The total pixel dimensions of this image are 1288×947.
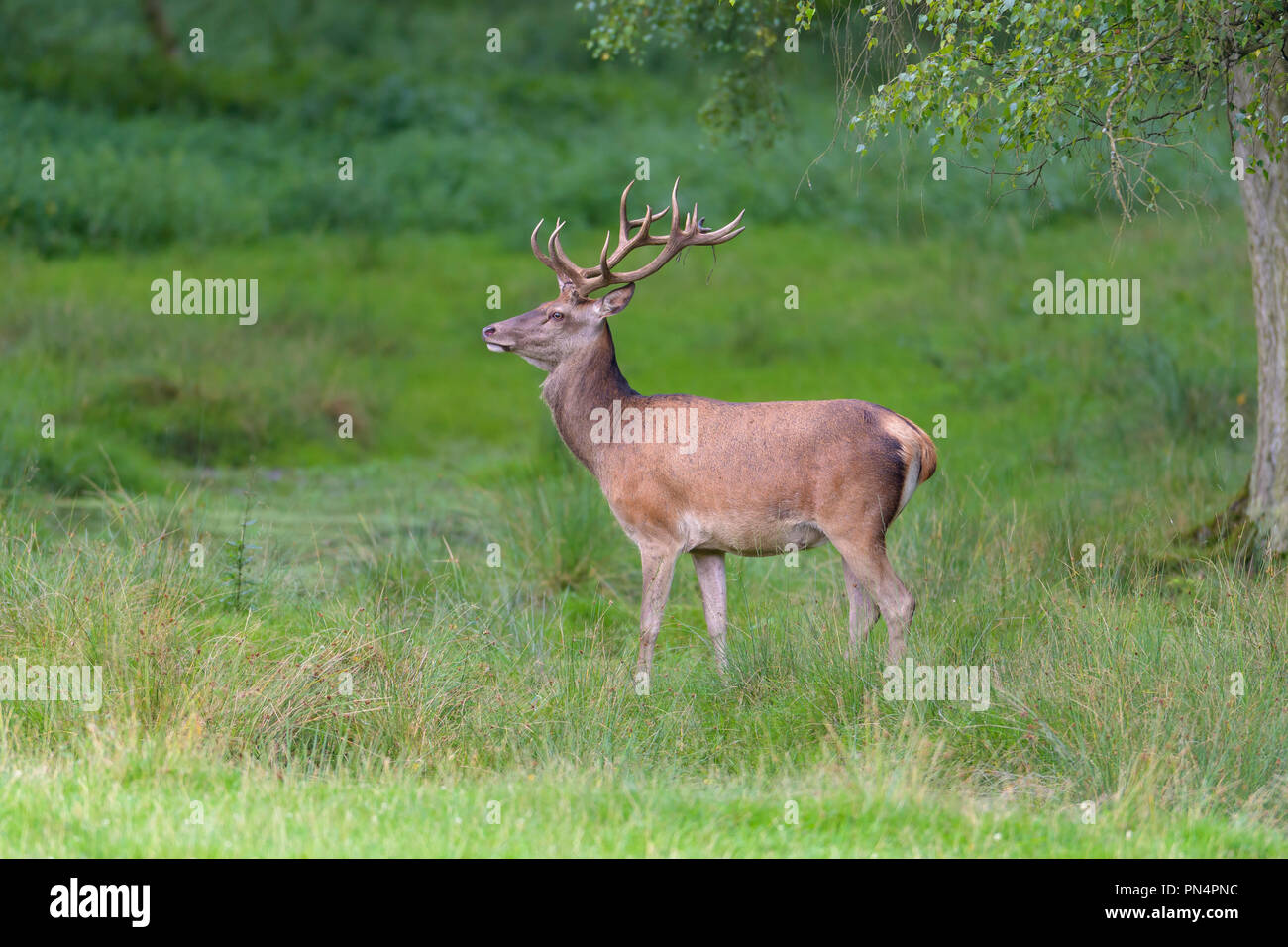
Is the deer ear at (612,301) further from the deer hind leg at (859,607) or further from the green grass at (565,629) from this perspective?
the deer hind leg at (859,607)

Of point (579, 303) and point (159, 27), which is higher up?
point (159, 27)

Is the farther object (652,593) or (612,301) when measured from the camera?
(612,301)

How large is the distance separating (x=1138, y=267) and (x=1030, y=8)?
1452 cm

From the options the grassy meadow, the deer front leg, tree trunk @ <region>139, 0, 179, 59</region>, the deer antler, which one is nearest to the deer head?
the deer antler

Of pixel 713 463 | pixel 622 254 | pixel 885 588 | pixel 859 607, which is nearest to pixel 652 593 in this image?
pixel 713 463

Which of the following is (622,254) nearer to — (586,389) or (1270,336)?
(586,389)

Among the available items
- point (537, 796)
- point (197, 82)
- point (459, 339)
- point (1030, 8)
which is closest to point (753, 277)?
point (459, 339)

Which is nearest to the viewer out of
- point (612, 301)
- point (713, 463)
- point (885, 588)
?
point (885, 588)

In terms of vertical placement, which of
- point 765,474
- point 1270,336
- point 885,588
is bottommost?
point 885,588

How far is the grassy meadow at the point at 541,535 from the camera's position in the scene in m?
6.46

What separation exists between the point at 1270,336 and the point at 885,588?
369cm

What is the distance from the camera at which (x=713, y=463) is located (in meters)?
8.56

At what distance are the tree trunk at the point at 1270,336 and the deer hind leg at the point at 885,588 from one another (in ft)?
9.86

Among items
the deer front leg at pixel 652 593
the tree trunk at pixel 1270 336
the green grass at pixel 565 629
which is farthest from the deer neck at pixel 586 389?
the tree trunk at pixel 1270 336
